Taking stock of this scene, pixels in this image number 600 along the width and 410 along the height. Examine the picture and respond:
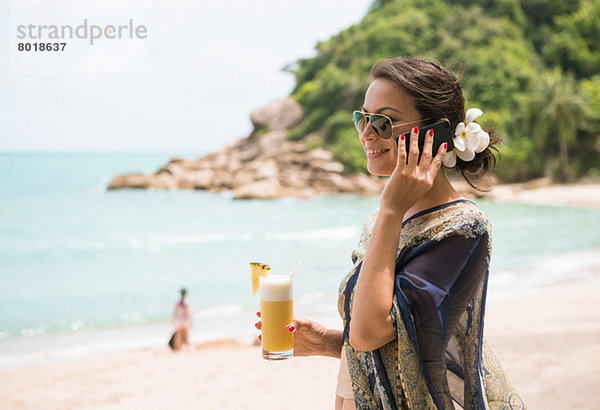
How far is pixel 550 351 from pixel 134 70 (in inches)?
3030

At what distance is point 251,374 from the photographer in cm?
531

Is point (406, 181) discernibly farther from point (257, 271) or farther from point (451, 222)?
point (257, 271)

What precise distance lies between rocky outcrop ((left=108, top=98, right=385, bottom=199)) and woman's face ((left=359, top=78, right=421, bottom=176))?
27.8 m

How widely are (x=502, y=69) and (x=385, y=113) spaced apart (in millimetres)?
35529

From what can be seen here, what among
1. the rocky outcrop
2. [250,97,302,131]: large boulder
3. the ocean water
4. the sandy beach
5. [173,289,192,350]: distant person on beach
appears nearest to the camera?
the sandy beach

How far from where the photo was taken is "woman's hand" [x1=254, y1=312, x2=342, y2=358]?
5.57 feet

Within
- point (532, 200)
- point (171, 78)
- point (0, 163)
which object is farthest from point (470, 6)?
point (0, 163)

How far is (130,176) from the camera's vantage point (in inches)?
1396

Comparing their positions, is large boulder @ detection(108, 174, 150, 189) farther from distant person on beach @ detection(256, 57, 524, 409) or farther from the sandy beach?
distant person on beach @ detection(256, 57, 524, 409)

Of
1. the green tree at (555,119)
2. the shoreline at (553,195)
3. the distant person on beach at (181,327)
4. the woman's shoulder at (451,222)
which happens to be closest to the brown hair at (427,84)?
the woman's shoulder at (451,222)

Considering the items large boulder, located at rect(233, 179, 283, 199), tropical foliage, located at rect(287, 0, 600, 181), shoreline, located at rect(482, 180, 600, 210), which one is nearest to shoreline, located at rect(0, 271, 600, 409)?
shoreline, located at rect(482, 180, 600, 210)

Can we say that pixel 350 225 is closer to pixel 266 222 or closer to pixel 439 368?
pixel 266 222

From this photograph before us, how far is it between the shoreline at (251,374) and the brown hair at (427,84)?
9.55 feet

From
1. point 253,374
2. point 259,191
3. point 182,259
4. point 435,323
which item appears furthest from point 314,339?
point 259,191
